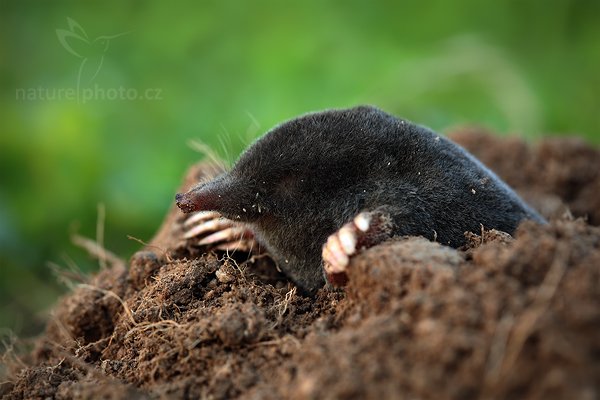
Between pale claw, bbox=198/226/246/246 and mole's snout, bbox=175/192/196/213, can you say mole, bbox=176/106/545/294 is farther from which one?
pale claw, bbox=198/226/246/246

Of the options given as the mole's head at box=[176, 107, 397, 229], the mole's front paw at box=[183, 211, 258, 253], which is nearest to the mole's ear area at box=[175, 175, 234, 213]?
the mole's head at box=[176, 107, 397, 229]

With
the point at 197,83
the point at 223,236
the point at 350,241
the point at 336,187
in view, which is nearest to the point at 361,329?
the point at 350,241

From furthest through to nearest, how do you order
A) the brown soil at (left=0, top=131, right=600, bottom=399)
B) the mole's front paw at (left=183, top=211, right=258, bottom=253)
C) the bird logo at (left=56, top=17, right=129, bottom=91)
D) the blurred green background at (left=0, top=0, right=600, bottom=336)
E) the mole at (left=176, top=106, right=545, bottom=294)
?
the bird logo at (left=56, top=17, right=129, bottom=91) → the blurred green background at (left=0, top=0, right=600, bottom=336) → the mole's front paw at (left=183, top=211, right=258, bottom=253) → the mole at (left=176, top=106, right=545, bottom=294) → the brown soil at (left=0, top=131, right=600, bottom=399)

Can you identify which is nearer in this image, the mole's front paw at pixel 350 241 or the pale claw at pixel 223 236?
the mole's front paw at pixel 350 241

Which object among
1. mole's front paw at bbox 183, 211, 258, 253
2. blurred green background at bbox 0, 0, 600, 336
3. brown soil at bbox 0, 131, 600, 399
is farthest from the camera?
blurred green background at bbox 0, 0, 600, 336

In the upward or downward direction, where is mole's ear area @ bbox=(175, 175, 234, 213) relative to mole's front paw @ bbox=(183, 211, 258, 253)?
upward

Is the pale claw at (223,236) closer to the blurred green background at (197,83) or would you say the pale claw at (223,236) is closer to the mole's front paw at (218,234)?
the mole's front paw at (218,234)

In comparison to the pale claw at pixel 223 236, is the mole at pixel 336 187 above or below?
above

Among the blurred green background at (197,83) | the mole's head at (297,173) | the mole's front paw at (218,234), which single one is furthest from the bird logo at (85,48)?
the mole's head at (297,173)
